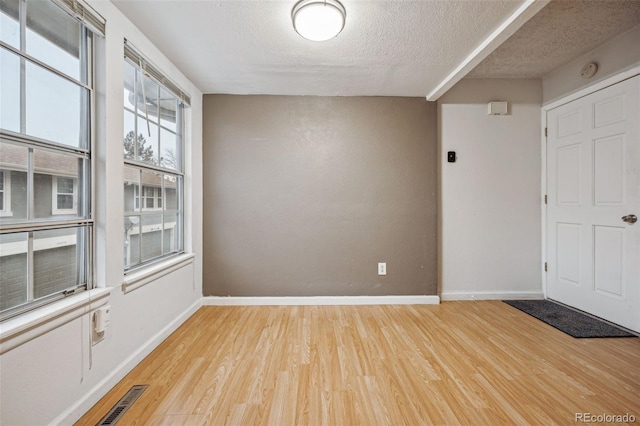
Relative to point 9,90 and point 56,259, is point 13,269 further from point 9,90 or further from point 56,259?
point 9,90

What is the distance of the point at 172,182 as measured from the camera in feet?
8.55

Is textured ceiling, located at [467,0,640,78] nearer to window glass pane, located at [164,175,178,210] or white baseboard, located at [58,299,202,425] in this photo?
window glass pane, located at [164,175,178,210]

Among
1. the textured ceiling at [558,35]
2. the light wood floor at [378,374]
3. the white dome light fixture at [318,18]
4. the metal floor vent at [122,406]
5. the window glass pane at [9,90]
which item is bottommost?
the metal floor vent at [122,406]

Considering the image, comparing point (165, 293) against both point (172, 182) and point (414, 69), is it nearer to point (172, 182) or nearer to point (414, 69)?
point (172, 182)

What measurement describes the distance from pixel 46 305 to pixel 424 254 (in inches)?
124

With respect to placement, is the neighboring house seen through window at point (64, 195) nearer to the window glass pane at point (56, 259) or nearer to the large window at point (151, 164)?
the window glass pane at point (56, 259)

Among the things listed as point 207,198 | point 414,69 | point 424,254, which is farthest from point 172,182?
point 424,254

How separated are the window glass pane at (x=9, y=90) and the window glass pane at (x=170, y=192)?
4.13 feet

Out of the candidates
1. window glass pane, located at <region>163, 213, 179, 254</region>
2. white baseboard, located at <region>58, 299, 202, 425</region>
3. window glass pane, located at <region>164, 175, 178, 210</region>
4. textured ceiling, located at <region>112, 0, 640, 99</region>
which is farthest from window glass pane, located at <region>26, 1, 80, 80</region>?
white baseboard, located at <region>58, 299, 202, 425</region>

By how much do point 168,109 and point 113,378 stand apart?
214 centimetres

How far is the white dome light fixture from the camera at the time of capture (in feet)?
5.38

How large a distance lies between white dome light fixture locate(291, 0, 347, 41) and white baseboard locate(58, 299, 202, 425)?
245cm

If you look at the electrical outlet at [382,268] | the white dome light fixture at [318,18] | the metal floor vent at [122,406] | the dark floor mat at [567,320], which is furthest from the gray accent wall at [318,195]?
the metal floor vent at [122,406]

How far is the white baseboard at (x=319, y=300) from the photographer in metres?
3.09
